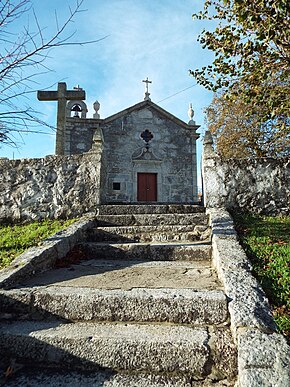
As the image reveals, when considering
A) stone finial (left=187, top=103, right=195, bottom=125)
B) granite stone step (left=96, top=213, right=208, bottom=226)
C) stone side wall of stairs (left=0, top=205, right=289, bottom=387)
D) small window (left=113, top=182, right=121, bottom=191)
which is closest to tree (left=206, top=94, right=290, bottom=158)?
stone finial (left=187, top=103, right=195, bottom=125)

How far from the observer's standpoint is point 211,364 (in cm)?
166

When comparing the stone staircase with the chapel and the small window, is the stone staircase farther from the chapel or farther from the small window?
the chapel

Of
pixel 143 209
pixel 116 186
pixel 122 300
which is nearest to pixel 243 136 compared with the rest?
pixel 116 186

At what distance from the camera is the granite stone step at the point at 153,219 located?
4352 mm

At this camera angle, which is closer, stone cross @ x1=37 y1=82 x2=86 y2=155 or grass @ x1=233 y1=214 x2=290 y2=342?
grass @ x1=233 y1=214 x2=290 y2=342

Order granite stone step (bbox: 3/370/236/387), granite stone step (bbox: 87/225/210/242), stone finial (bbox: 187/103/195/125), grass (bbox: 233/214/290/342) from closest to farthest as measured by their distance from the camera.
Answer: granite stone step (bbox: 3/370/236/387)
grass (bbox: 233/214/290/342)
granite stone step (bbox: 87/225/210/242)
stone finial (bbox: 187/103/195/125)

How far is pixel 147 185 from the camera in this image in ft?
40.2

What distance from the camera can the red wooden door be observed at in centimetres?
1214

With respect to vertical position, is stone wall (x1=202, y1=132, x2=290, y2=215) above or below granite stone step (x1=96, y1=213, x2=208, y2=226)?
above

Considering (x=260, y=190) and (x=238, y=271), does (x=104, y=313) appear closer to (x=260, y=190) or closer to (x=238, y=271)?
(x=238, y=271)

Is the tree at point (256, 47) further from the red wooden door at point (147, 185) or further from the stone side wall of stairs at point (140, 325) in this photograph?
the red wooden door at point (147, 185)

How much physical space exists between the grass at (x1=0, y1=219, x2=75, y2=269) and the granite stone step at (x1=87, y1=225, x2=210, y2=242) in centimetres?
66

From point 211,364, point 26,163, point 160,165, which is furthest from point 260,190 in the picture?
point 160,165

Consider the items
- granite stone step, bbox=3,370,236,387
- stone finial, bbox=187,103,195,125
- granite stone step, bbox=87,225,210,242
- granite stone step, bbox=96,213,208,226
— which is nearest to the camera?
granite stone step, bbox=3,370,236,387
